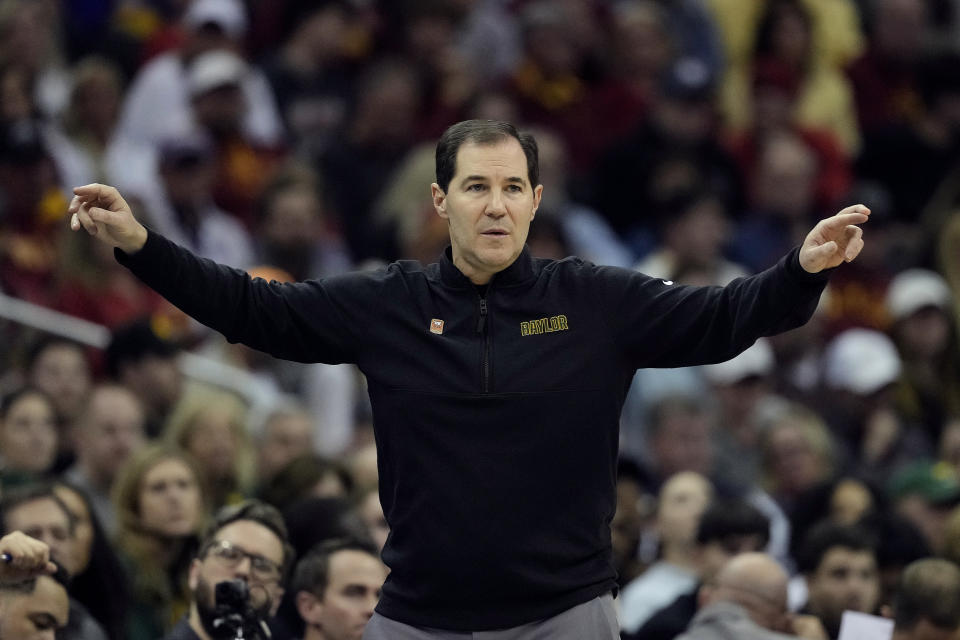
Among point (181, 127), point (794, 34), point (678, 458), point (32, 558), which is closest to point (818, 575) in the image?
point (678, 458)

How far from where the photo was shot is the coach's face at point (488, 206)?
15.9 ft

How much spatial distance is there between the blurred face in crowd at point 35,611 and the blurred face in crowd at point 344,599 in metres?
1.00

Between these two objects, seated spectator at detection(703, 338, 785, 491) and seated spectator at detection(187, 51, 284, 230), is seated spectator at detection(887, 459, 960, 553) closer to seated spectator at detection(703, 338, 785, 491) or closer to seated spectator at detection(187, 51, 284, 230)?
seated spectator at detection(703, 338, 785, 491)

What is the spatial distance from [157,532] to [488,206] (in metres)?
3.57

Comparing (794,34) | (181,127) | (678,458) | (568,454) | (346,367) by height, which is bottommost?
(568,454)

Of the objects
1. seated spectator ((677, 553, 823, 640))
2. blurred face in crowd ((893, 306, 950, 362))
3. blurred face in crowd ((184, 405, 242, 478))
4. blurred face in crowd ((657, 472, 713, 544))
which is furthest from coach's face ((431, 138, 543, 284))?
blurred face in crowd ((893, 306, 950, 362))

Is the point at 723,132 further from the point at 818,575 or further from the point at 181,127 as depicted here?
the point at 818,575

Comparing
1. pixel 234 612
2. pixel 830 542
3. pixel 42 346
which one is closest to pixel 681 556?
pixel 830 542

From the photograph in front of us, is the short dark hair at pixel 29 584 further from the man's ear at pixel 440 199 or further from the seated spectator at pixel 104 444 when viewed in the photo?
the seated spectator at pixel 104 444

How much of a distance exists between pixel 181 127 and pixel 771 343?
13.2ft

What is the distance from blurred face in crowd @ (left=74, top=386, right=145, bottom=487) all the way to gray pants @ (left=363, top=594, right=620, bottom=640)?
4316 millimetres

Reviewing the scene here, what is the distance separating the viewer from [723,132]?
1365cm

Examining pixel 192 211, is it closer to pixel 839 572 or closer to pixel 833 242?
pixel 839 572

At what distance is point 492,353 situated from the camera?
4.78 meters
